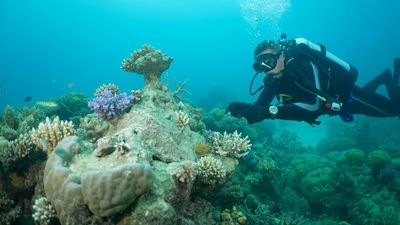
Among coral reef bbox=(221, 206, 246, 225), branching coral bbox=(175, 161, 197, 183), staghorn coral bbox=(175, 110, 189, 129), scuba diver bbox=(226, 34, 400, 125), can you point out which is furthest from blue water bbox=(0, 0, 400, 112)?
branching coral bbox=(175, 161, 197, 183)

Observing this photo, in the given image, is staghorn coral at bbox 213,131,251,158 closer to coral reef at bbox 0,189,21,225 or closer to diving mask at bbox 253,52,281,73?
diving mask at bbox 253,52,281,73

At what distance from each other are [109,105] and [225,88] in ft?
111

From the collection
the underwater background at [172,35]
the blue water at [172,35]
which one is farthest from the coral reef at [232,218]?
the blue water at [172,35]

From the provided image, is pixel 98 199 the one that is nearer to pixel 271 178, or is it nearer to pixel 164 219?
pixel 164 219

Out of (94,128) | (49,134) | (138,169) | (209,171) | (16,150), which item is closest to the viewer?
(138,169)

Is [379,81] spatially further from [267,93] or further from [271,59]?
[271,59]

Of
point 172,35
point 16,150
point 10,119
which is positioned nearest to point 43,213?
point 16,150

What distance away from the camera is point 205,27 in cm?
12888

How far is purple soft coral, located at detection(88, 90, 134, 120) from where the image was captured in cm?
609

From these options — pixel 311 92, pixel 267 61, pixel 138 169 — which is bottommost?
pixel 138 169

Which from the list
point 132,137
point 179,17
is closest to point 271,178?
point 132,137

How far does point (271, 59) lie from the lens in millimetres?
6824

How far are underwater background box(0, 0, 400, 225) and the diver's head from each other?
170cm

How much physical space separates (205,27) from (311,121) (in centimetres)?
12669
